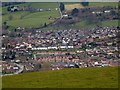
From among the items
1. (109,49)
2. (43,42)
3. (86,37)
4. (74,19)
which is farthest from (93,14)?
(109,49)

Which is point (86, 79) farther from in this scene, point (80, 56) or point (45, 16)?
point (45, 16)

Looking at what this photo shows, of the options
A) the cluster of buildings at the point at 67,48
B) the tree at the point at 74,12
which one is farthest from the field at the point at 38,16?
the tree at the point at 74,12

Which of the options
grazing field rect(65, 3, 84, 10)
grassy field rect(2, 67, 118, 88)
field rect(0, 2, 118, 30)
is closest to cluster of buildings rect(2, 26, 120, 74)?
field rect(0, 2, 118, 30)

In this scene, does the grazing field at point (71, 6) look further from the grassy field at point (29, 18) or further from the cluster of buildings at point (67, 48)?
the cluster of buildings at point (67, 48)

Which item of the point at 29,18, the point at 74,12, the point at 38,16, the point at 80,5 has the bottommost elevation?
the point at 29,18

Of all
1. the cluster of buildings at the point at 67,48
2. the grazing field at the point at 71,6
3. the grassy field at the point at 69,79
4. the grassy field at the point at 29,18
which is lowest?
the cluster of buildings at the point at 67,48

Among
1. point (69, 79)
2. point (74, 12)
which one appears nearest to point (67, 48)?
point (74, 12)

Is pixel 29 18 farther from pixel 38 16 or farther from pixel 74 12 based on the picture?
pixel 74 12

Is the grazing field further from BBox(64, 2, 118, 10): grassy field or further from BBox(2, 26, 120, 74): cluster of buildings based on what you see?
BBox(2, 26, 120, 74): cluster of buildings

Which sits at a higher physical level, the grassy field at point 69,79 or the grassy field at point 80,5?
the grassy field at point 69,79
